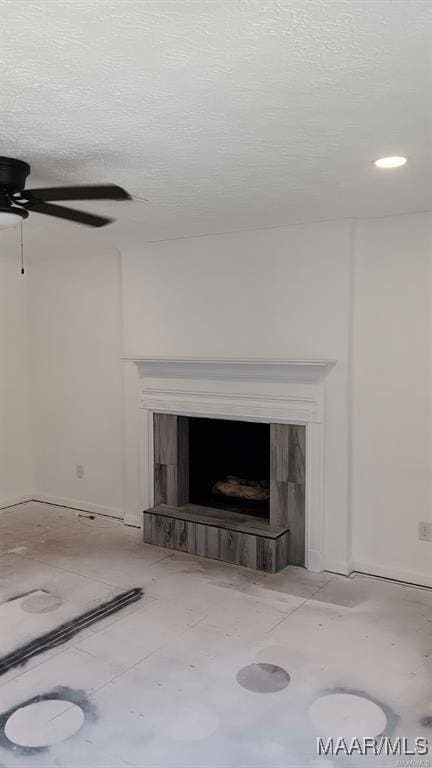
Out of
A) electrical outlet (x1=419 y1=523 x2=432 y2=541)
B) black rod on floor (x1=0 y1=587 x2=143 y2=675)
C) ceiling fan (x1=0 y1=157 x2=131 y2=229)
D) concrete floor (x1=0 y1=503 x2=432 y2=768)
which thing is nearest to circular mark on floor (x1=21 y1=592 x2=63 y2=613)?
concrete floor (x1=0 y1=503 x2=432 y2=768)

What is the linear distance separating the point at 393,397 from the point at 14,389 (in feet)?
11.7

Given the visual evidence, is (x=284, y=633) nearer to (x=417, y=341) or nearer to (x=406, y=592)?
(x=406, y=592)

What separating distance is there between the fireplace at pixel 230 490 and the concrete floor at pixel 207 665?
0.52 feet

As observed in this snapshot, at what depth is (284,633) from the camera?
306 centimetres

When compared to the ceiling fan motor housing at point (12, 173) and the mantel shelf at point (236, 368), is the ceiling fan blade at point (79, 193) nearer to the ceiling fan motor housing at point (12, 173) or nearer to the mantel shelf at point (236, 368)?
the ceiling fan motor housing at point (12, 173)

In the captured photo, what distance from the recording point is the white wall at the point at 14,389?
5.49 m

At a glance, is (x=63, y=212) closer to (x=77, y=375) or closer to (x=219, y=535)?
(x=219, y=535)

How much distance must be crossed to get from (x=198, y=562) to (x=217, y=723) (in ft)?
5.59

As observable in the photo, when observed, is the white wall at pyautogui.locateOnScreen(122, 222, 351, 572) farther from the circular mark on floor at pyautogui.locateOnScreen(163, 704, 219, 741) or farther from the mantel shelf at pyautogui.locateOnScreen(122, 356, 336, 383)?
the circular mark on floor at pyautogui.locateOnScreen(163, 704, 219, 741)

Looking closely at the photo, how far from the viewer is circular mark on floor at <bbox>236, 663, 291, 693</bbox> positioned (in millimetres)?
2578

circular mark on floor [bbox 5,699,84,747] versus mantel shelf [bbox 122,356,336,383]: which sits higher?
mantel shelf [bbox 122,356,336,383]

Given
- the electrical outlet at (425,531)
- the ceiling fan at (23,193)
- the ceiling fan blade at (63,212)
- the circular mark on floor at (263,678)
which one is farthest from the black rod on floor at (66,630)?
the ceiling fan blade at (63,212)

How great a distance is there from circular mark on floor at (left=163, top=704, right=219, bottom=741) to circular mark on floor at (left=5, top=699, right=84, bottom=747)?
0.36m

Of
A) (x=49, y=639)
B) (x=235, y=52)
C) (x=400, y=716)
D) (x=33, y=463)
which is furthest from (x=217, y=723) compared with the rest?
(x=33, y=463)
